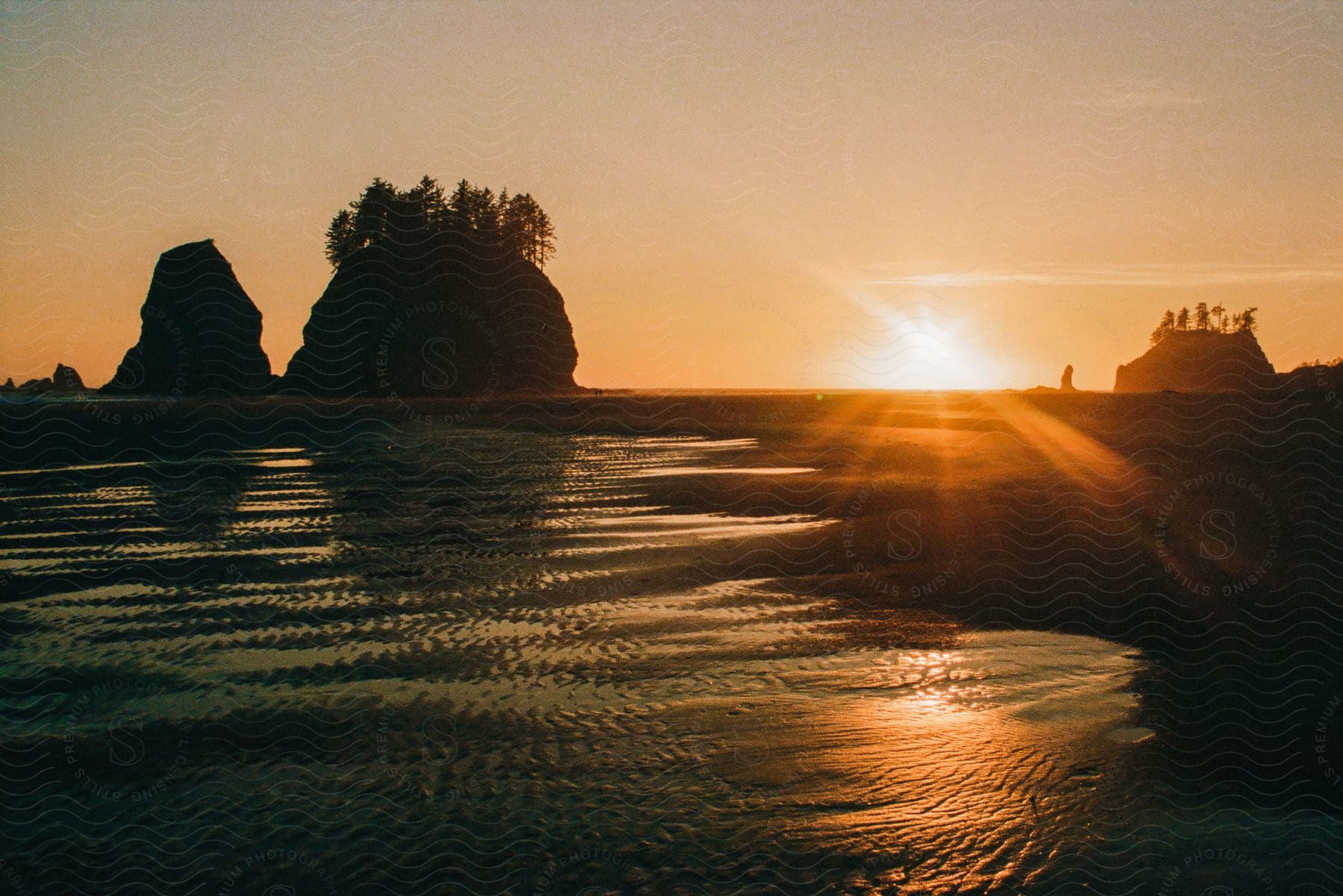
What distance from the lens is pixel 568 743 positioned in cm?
680

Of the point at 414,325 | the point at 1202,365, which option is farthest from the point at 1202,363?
the point at 414,325

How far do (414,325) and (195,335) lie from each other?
83.0ft

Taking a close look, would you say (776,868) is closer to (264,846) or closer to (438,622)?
(264,846)

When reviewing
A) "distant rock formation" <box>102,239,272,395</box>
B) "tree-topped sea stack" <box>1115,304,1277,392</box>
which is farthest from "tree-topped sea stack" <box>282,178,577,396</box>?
"tree-topped sea stack" <box>1115,304,1277,392</box>

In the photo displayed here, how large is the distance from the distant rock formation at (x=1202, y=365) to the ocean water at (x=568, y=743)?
168 feet

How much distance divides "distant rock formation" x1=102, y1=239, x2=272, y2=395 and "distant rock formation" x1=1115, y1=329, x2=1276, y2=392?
8386 cm

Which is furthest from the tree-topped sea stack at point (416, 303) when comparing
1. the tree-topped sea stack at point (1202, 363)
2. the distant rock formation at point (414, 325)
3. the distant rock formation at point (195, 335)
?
the tree-topped sea stack at point (1202, 363)

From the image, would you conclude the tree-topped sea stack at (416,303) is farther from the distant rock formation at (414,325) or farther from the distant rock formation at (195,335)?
the distant rock formation at (195,335)

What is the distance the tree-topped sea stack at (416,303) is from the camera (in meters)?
73.1

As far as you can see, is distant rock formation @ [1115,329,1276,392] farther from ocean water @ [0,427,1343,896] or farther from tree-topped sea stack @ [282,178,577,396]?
tree-topped sea stack @ [282,178,577,396]

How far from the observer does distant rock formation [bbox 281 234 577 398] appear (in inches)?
2862


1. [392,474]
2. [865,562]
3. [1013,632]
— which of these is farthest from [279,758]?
[392,474]

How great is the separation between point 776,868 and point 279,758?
4.21 m

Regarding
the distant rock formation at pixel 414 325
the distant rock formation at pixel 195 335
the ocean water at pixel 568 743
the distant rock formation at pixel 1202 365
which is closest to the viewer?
the ocean water at pixel 568 743
